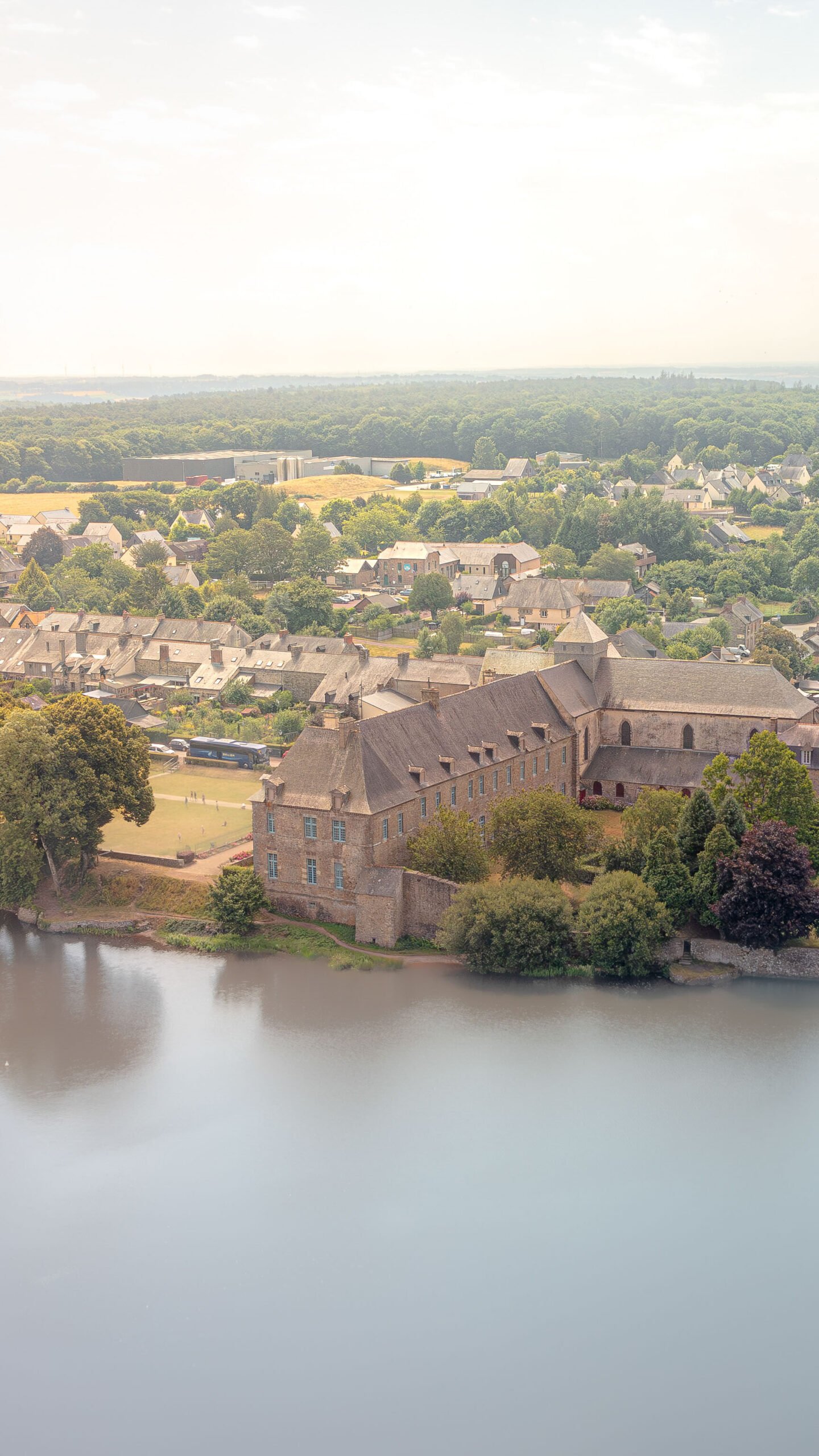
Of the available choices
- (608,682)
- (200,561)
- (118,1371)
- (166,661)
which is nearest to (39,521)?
(200,561)

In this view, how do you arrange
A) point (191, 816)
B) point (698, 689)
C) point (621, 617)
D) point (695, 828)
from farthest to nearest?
point (621, 617) < point (191, 816) < point (698, 689) < point (695, 828)

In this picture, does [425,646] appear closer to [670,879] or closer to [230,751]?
[230,751]

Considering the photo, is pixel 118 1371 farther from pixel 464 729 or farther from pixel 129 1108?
pixel 464 729

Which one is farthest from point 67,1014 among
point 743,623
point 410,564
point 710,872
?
point 410,564

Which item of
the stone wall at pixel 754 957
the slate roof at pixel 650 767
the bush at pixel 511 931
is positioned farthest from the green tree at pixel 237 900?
the slate roof at pixel 650 767

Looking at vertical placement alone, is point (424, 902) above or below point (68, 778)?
below
